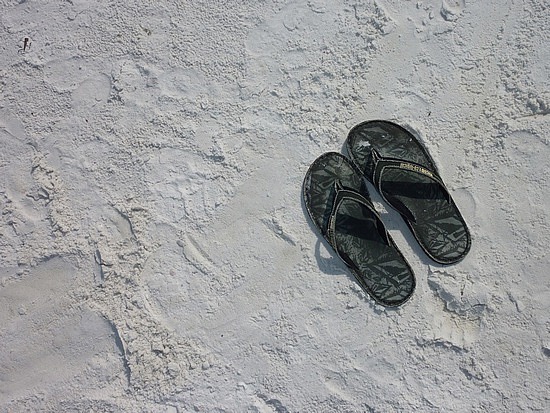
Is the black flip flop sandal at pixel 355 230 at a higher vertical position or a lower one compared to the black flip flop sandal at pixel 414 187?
lower

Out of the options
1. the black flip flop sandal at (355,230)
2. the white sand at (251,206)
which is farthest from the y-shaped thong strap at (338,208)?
the white sand at (251,206)

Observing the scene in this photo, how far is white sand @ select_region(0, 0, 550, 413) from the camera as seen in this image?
8.31 ft

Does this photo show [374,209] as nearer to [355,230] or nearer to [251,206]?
[355,230]

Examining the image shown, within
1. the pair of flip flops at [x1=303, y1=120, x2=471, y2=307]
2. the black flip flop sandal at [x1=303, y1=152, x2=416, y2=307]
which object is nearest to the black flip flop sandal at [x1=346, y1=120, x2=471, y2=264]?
the pair of flip flops at [x1=303, y1=120, x2=471, y2=307]

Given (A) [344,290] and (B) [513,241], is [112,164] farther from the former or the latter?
(B) [513,241]

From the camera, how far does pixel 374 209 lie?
255 centimetres

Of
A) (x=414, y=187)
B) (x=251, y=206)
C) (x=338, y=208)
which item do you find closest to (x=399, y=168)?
(x=414, y=187)

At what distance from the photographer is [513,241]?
2.54 m

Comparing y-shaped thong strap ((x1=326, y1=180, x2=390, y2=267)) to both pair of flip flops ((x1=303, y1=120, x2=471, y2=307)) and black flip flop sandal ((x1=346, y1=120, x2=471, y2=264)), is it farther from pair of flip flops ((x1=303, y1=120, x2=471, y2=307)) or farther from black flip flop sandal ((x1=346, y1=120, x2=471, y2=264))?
black flip flop sandal ((x1=346, y1=120, x2=471, y2=264))

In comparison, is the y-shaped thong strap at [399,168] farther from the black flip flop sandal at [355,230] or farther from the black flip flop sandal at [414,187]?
the black flip flop sandal at [355,230]

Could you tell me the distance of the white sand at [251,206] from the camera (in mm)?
2533

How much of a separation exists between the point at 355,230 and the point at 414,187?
0.44 m

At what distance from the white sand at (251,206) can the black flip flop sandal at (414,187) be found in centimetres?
8

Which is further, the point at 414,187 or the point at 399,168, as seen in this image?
the point at 414,187
